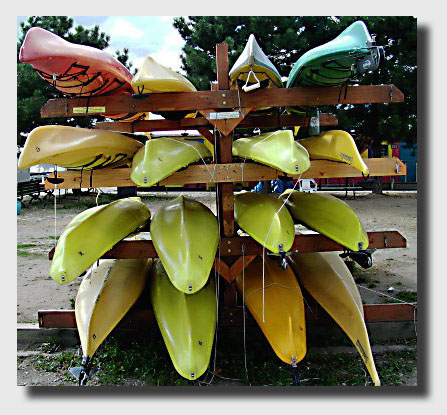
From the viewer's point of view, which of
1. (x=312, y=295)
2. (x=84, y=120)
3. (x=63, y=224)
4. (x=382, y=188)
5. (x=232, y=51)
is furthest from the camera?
(x=382, y=188)

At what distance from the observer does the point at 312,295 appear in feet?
11.1

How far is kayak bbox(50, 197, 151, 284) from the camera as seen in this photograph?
2.79 meters

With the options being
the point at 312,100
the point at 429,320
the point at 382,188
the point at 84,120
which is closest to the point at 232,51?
the point at 84,120

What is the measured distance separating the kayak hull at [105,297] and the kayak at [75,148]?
0.87 m

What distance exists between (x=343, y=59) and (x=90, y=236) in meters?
2.11

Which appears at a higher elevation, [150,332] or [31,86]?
[31,86]

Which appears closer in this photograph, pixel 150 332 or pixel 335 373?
pixel 335 373

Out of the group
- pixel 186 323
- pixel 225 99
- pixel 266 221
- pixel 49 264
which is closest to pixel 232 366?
pixel 186 323

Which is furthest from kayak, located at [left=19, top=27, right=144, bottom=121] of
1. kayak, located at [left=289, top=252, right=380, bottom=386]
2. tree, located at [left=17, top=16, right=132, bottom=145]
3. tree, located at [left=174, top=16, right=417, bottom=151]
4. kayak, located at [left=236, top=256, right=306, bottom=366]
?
tree, located at [left=17, top=16, right=132, bottom=145]

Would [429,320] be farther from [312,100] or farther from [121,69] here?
[121,69]

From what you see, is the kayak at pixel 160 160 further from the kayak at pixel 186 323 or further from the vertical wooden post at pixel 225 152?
the kayak at pixel 186 323

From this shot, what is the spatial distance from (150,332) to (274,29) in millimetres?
6195

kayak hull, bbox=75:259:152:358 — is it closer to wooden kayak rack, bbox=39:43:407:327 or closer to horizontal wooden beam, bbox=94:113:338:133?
wooden kayak rack, bbox=39:43:407:327

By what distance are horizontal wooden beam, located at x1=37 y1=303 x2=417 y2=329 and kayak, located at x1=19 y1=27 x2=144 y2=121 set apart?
173cm
